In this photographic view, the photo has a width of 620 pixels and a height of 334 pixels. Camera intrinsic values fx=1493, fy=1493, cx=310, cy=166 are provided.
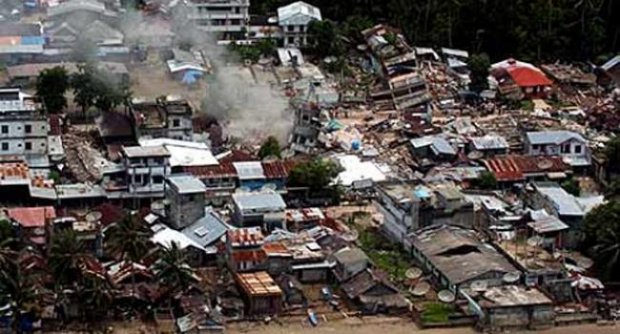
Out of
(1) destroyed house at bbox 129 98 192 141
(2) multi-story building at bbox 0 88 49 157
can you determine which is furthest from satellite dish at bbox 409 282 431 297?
(2) multi-story building at bbox 0 88 49 157

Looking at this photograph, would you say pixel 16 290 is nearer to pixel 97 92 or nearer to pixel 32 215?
pixel 32 215

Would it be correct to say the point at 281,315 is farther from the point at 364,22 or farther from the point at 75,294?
the point at 364,22

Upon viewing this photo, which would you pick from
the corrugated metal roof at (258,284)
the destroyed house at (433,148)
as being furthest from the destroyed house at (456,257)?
the destroyed house at (433,148)

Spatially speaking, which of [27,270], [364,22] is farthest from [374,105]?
[27,270]

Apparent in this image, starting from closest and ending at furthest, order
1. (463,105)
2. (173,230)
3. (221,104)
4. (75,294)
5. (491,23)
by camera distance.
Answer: (75,294) → (173,230) → (221,104) → (463,105) → (491,23)

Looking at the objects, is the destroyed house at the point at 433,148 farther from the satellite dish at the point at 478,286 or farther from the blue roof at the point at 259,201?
the satellite dish at the point at 478,286

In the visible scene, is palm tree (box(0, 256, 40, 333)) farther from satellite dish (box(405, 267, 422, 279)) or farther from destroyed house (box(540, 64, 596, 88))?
destroyed house (box(540, 64, 596, 88))
